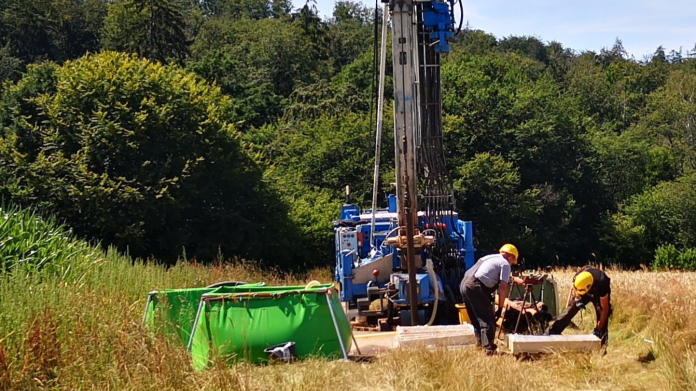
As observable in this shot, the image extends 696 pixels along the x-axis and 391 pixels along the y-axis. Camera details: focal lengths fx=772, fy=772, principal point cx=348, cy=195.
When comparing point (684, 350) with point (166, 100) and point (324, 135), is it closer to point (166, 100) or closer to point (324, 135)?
point (166, 100)

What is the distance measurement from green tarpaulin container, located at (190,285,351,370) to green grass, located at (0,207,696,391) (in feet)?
1.16

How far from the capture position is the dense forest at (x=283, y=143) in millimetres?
27781

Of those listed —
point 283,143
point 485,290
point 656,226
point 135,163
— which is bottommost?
point 656,226

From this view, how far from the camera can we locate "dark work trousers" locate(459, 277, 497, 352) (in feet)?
32.7

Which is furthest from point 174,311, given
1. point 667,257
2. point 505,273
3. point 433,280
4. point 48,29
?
point 48,29

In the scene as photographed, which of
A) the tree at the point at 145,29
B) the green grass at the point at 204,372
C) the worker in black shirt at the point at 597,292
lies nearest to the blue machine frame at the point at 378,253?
the worker in black shirt at the point at 597,292

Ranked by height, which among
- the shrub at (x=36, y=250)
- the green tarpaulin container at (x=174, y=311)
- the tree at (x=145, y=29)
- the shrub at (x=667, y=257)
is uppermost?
the tree at (x=145, y=29)

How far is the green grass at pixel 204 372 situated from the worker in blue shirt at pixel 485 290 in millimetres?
749

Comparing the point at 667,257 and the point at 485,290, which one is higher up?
the point at 485,290

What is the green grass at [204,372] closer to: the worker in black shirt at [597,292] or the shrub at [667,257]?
the worker in black shirt at [597,292]

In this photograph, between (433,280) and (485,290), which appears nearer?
(485,290)

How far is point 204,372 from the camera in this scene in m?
7.51

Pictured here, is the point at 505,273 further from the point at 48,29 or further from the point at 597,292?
the point at 48,29

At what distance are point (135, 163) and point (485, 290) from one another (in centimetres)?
2050
